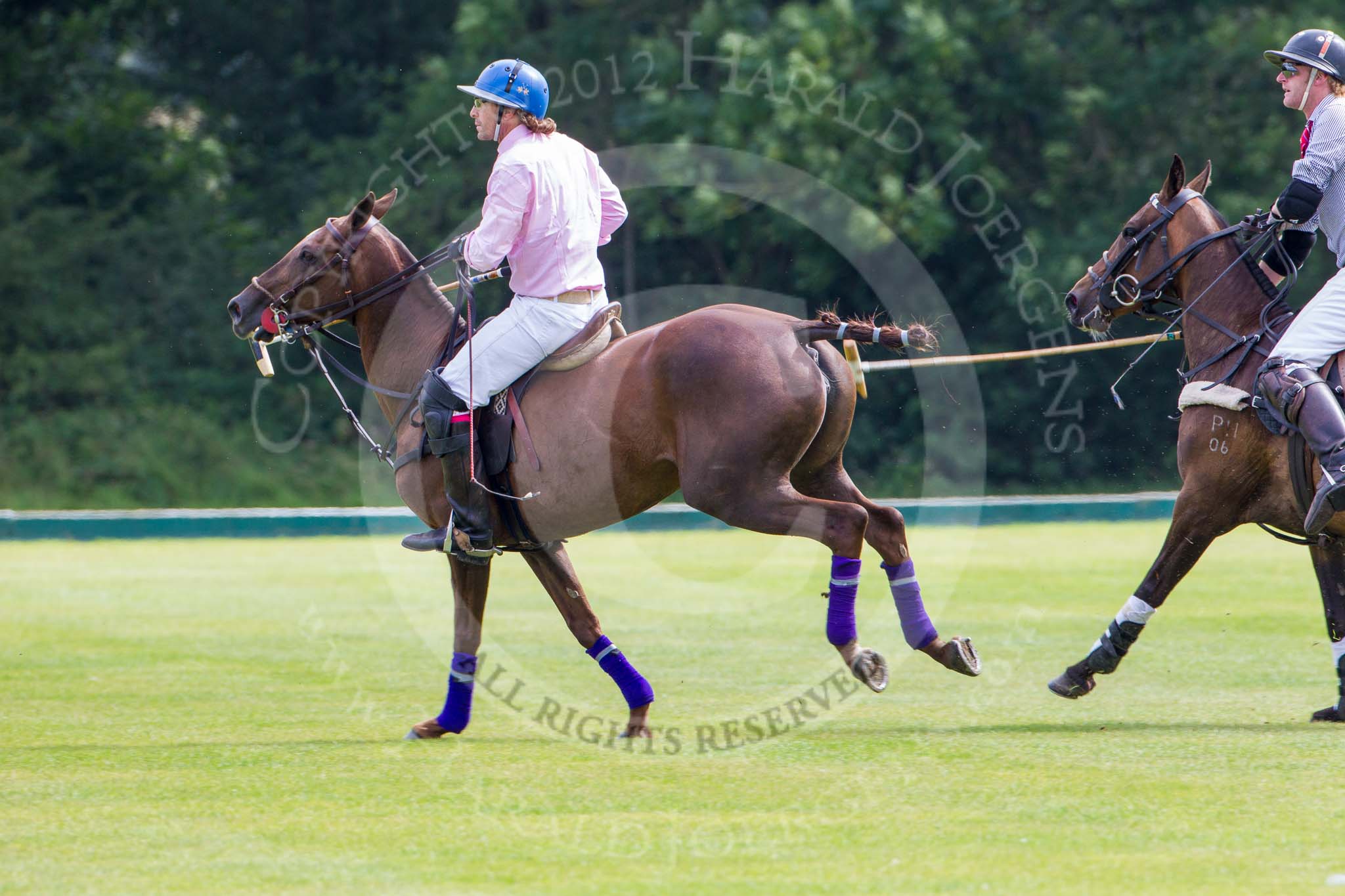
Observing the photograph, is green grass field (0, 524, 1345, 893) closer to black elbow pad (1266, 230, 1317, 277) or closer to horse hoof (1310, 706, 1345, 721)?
horse hoof (1310, 706, 1345, 721)

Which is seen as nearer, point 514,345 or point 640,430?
point 640,430

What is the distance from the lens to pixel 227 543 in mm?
16578

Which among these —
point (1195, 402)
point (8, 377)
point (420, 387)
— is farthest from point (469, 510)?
point (8, 377)

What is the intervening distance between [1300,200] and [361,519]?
1280 cm

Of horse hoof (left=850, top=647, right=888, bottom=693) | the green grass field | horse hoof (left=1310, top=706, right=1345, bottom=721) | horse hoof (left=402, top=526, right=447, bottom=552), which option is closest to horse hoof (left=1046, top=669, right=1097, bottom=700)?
the green grass field

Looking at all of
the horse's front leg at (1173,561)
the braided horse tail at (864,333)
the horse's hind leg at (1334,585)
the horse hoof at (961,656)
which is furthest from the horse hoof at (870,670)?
the horse's hind leg at (1334,585)

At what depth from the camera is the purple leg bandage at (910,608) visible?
21.6 feet

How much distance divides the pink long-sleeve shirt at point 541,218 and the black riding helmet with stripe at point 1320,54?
9.57ft

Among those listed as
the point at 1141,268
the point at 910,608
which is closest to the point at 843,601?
the point at 910,608

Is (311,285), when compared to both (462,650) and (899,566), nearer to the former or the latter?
(462,650)

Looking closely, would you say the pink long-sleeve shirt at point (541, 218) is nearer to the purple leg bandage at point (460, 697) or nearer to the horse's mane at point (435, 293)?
the horse's mane at point (435, 293)

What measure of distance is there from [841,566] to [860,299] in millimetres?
16168

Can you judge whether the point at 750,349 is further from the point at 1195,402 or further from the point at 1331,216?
the point at 1331,216

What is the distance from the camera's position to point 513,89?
6648 millimetres
